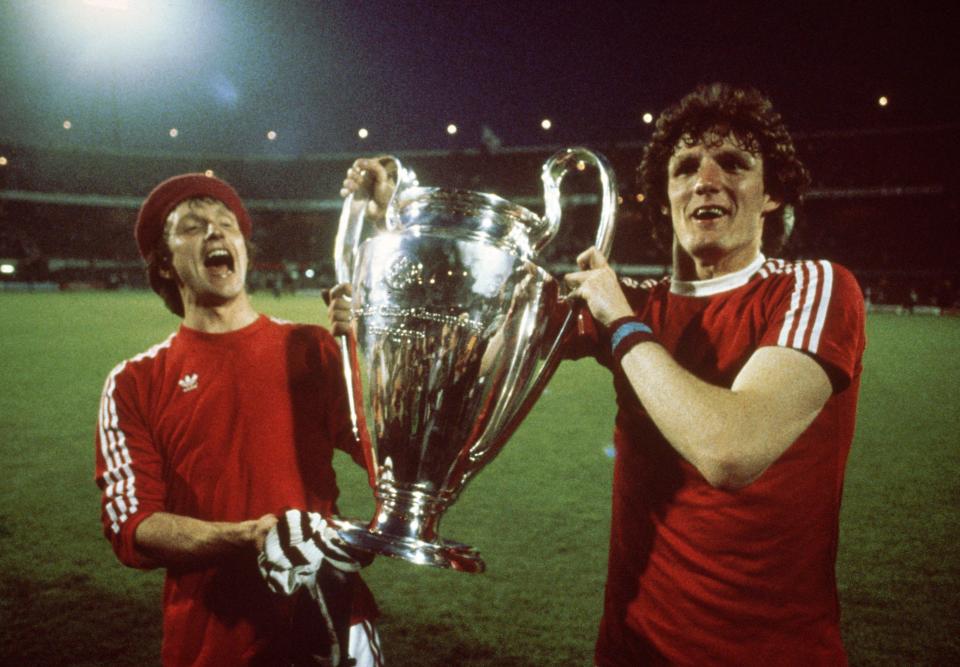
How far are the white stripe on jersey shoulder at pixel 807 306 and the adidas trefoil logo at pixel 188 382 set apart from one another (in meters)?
1.68

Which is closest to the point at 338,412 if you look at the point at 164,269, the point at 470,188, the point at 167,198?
the point at 164,269

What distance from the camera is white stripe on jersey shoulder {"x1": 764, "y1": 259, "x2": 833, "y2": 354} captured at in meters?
1.47

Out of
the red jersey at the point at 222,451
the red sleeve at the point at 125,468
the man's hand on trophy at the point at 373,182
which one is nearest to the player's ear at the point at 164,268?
the red jersey at the point at 222,451

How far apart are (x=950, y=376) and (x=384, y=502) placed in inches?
509

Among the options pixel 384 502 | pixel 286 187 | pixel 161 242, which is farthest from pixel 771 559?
pixel 286 187

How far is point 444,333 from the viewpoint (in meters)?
1.57

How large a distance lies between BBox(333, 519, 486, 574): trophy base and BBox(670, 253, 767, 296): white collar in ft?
3.05

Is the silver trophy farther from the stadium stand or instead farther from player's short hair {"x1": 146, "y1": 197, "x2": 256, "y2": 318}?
the stadium stand

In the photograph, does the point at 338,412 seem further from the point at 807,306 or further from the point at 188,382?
the point at 807,306

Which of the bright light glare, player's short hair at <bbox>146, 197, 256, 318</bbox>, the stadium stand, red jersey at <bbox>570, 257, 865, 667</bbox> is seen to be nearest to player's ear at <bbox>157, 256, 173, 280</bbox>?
player's short hair at <bbox>146, 197, 256, 318</bbox>

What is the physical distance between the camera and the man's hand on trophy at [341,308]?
1812 millimetres

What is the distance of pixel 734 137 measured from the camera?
1.88 metres

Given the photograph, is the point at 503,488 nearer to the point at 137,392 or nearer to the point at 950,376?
the point at 137,392

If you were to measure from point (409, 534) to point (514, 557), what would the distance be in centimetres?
295
